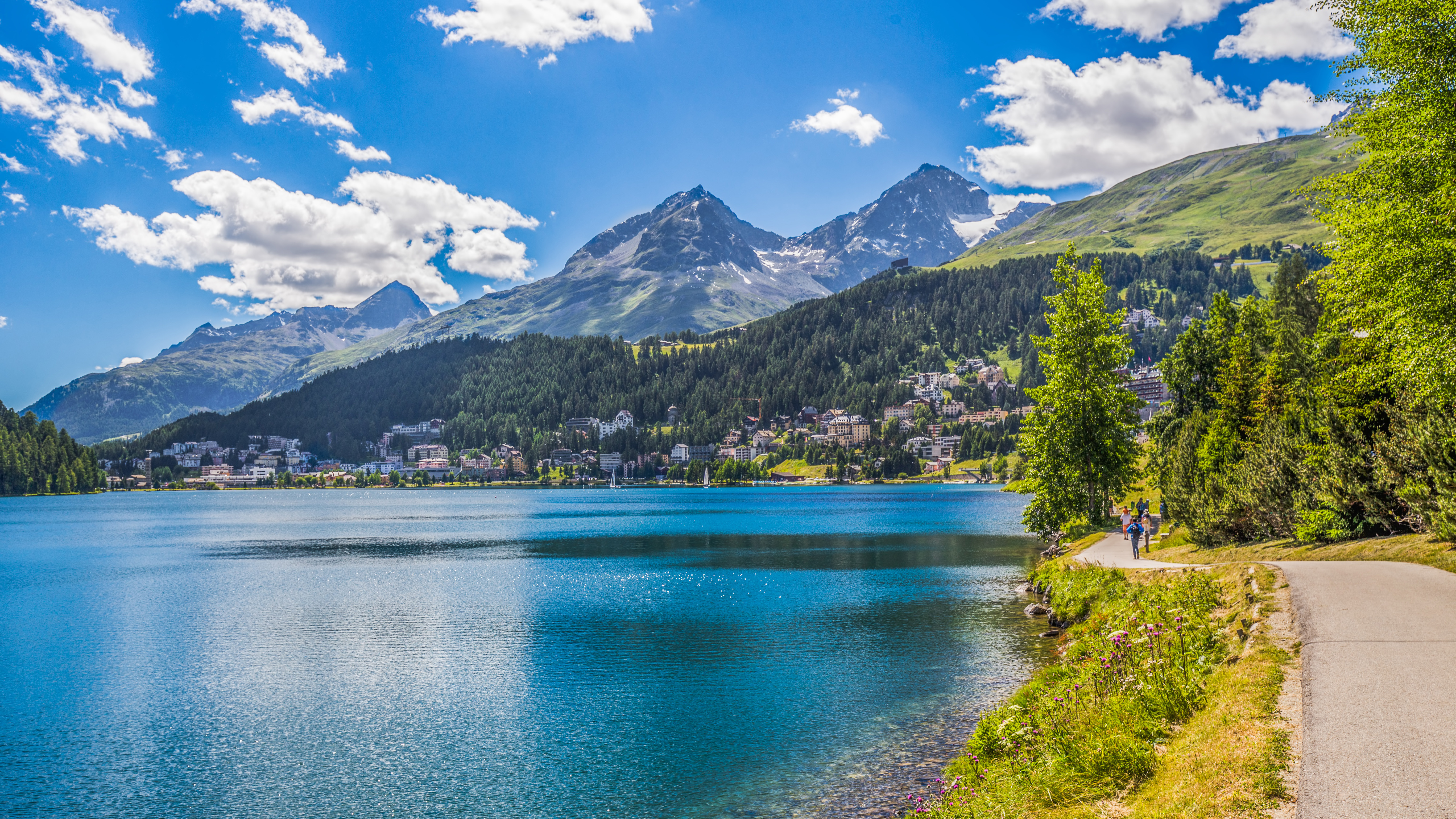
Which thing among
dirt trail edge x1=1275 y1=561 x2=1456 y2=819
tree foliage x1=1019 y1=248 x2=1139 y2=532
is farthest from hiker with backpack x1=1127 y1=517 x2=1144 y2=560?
dirt trail edge x1=1275 y1=561 x2=1456 y2=819

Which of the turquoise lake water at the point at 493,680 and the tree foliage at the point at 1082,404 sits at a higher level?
the tree foliage at the point at 1082,404

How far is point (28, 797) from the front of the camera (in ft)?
67.8

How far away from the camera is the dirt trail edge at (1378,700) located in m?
9.15

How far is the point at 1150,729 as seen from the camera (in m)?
14.3

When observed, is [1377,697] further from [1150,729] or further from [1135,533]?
[1135,533]

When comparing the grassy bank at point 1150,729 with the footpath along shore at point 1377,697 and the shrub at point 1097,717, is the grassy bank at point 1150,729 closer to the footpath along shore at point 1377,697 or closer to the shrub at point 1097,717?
the shrub at point 1097,717

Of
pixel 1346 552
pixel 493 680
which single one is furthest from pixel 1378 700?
pixel 493 680

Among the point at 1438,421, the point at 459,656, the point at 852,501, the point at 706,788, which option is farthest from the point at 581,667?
the point at 852,501

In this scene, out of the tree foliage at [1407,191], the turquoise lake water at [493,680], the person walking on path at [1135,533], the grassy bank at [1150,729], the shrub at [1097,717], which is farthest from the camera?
the person walking on path at [1135,533]

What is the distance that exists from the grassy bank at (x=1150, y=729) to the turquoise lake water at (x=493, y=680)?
348cm

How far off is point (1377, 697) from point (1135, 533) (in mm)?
28915

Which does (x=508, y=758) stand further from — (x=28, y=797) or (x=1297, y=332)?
(x=1297, y=332)

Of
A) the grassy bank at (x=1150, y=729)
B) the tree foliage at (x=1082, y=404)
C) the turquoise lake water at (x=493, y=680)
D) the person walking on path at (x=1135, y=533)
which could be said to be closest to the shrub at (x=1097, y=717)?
the grassy bank at (x=1150, y=729)

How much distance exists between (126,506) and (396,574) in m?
173
